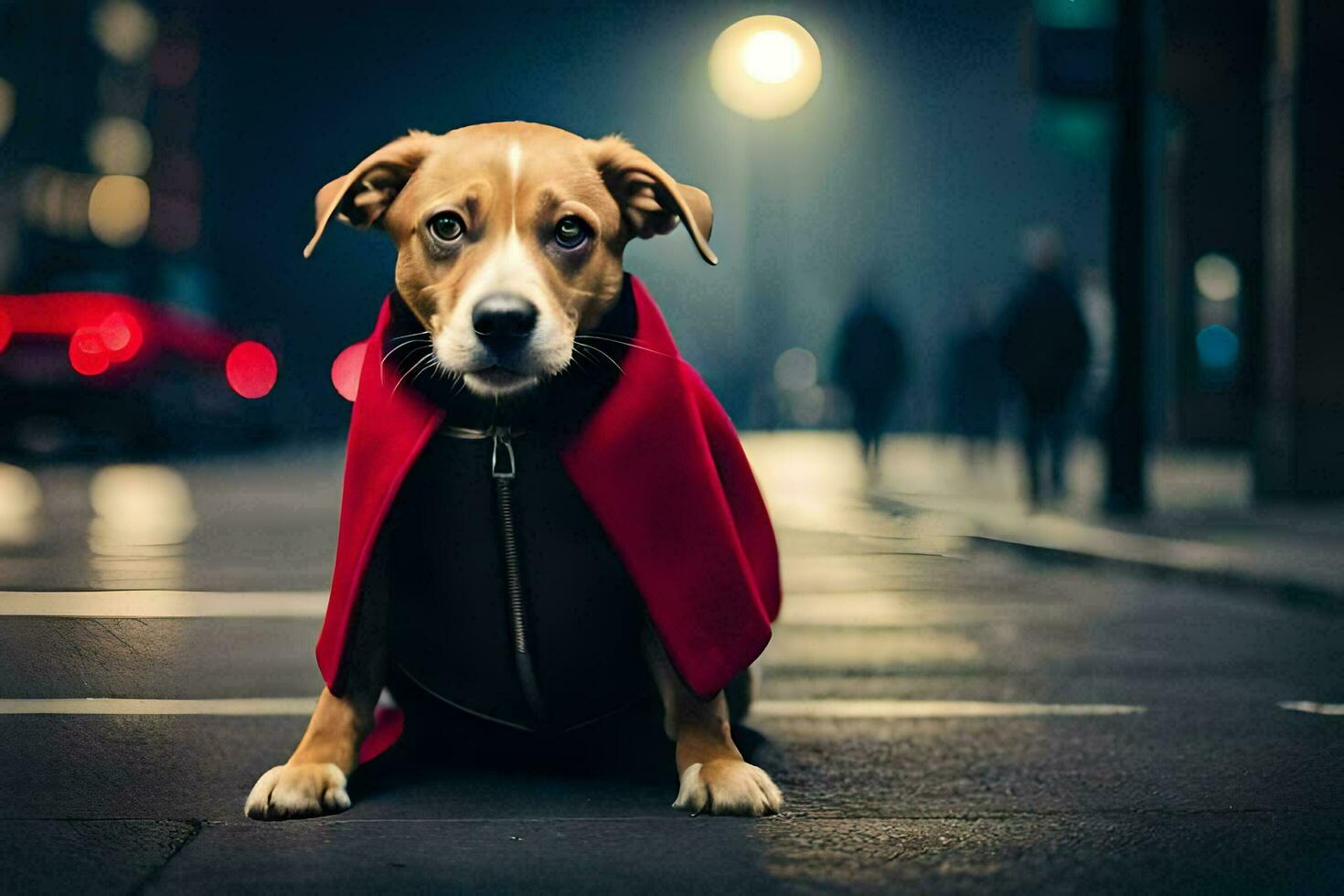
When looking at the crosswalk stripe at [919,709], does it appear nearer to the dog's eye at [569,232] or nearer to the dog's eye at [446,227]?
the dog's eye at [569,232]

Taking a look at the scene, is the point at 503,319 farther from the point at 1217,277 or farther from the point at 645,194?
the point at 1217,277

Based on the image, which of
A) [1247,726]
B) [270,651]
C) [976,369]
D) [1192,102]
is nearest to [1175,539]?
[1247,726]

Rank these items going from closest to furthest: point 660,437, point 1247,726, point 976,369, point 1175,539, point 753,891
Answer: point 753,891 < point 660,437 < point 1247,726 < point 1175,539 < point 976,369

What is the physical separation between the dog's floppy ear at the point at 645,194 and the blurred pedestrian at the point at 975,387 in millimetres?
17153

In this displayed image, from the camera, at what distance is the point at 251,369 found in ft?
75.6

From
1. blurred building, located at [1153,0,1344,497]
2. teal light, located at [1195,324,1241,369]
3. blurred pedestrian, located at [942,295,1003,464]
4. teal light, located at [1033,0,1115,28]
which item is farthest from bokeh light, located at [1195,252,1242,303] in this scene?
teal light, located at [1033,0,1115,28]

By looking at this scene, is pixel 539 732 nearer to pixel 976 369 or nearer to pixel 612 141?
pixel 612 141

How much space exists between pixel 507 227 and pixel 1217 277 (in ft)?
78.1

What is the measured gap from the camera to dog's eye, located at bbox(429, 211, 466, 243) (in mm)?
3559

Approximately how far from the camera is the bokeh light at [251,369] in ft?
70.3

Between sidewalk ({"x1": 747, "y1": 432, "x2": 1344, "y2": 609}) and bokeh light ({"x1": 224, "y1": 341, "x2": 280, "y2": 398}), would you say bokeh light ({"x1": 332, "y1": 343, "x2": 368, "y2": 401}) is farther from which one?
bokeh light ({"x1": 224, "y1": 341, "x2": 280, "y2": 398})

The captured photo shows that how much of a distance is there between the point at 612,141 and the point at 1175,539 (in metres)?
6.82

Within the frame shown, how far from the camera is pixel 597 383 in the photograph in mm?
3586

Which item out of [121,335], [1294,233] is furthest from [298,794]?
[121,335]
